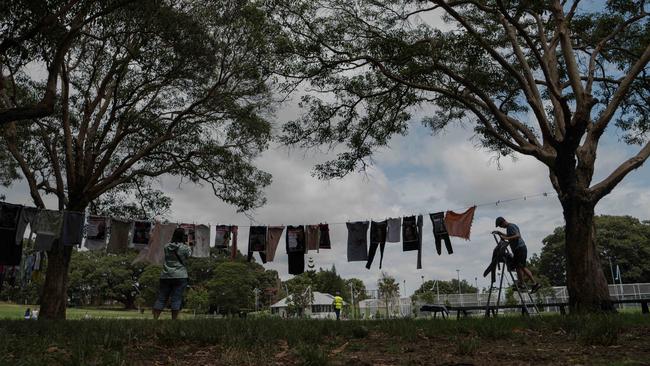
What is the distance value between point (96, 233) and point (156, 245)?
1.82 meters

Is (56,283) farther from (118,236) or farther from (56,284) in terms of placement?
(118,236)

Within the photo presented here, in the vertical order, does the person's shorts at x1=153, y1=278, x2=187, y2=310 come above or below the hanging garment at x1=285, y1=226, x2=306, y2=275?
below

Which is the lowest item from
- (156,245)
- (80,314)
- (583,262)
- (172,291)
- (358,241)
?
(80,314)

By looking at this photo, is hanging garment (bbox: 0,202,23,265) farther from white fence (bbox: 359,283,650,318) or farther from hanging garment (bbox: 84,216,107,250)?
white fence (bbox: 359,283,650,318)

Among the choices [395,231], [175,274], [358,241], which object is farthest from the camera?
[358,241]

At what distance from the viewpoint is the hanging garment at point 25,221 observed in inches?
543

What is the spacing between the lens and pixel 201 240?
54.7 feet

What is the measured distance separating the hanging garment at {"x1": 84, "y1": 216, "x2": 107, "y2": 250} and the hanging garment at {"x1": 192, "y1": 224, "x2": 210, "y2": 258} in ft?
9.14

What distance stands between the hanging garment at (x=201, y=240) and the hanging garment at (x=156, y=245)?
0.81 metres

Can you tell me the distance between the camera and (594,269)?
9898mm

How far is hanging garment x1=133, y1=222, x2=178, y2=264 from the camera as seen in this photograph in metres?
15.7

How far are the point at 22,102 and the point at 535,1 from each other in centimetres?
1485

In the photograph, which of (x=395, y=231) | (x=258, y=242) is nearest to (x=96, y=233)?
(x=258, y=242)

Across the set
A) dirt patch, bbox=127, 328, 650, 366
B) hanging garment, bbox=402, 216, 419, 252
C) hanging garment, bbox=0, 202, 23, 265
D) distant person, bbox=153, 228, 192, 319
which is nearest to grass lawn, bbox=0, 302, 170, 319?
hanging garment, bbox=0, 202, 23, 265
